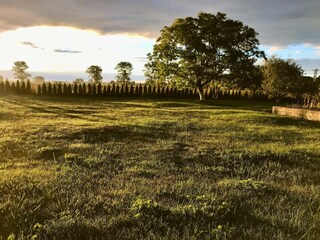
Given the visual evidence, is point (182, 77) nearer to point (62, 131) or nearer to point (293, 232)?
point (62, 131)

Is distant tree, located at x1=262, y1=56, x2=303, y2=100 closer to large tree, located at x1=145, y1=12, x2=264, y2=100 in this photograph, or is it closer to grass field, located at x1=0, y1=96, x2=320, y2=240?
large tree, located at x1=145, y1=12, x2=264, y2=100

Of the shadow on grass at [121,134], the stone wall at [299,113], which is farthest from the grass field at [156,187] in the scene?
the stone wall at [299,113]

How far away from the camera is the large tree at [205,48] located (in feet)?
94.5

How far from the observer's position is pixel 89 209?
402 centimetres

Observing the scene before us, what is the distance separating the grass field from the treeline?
884 inches

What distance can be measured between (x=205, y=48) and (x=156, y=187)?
2567 centimetres

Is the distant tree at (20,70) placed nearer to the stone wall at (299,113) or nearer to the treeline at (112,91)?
the treeline at (112,91)

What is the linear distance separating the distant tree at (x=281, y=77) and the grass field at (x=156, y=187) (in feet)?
67.2

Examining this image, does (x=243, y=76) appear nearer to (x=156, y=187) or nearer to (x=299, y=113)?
(x=299, y=113)

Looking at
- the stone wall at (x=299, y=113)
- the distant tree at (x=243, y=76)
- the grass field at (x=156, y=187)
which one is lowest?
the grass field at (x=156, y=187)

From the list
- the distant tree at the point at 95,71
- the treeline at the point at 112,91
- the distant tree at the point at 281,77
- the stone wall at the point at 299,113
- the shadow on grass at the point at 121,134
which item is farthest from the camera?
the distant tree at the point at 95,71

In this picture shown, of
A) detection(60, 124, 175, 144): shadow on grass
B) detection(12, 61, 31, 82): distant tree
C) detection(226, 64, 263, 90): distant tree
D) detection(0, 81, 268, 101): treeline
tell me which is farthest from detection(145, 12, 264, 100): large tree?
detection(12, 61, 31, 82): distant tree

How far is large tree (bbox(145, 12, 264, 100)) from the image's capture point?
94.5 feet

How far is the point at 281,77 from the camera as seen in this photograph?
1131 inches
